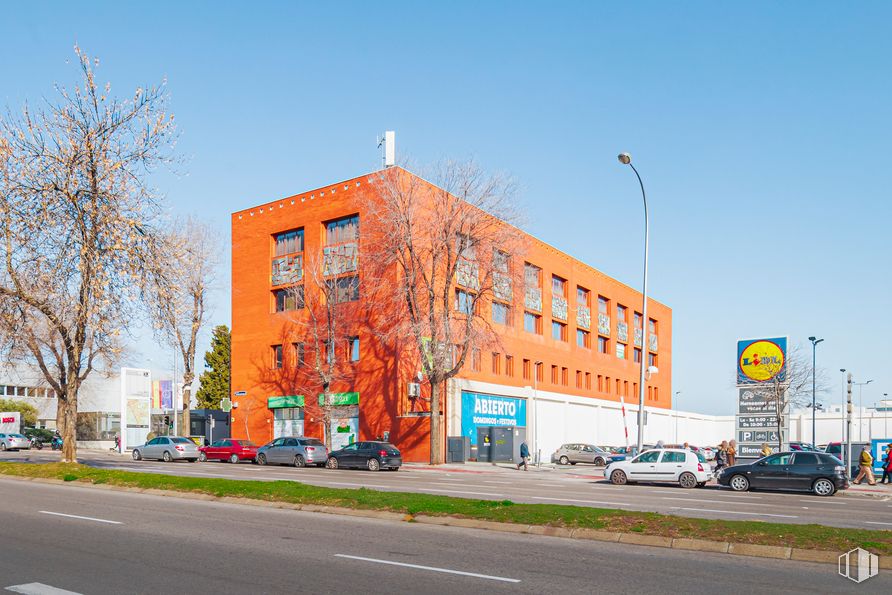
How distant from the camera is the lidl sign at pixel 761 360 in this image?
3509 cm

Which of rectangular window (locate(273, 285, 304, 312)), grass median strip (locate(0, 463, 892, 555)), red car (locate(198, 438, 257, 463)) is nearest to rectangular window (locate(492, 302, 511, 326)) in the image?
rectangular window (locate(273, 285, 304, 312))

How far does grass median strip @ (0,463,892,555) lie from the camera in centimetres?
1188

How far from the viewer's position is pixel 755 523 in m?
13.5

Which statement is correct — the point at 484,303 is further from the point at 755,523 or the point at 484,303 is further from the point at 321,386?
the point at 755,523

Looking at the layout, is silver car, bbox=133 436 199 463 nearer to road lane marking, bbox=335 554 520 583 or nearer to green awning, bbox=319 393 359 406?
green awning, bbox=319 393 359 406

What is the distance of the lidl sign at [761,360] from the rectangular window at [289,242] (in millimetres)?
27550

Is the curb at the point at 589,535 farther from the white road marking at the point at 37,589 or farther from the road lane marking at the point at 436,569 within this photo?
the white road marking at the point at 37,589

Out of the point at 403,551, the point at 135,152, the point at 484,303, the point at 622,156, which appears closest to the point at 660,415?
the point at 484,303

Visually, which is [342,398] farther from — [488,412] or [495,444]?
[495,444]

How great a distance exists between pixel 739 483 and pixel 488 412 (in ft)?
76.0

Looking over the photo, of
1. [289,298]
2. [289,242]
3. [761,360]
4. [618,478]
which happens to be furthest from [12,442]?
[761,360]

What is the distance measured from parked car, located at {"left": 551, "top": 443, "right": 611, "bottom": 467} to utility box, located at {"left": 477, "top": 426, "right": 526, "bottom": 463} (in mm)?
3428

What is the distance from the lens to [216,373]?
3007 inches

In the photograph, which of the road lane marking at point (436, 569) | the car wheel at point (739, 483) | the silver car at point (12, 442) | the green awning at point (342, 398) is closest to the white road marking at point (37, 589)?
the road lane marking at point (436, 569)
